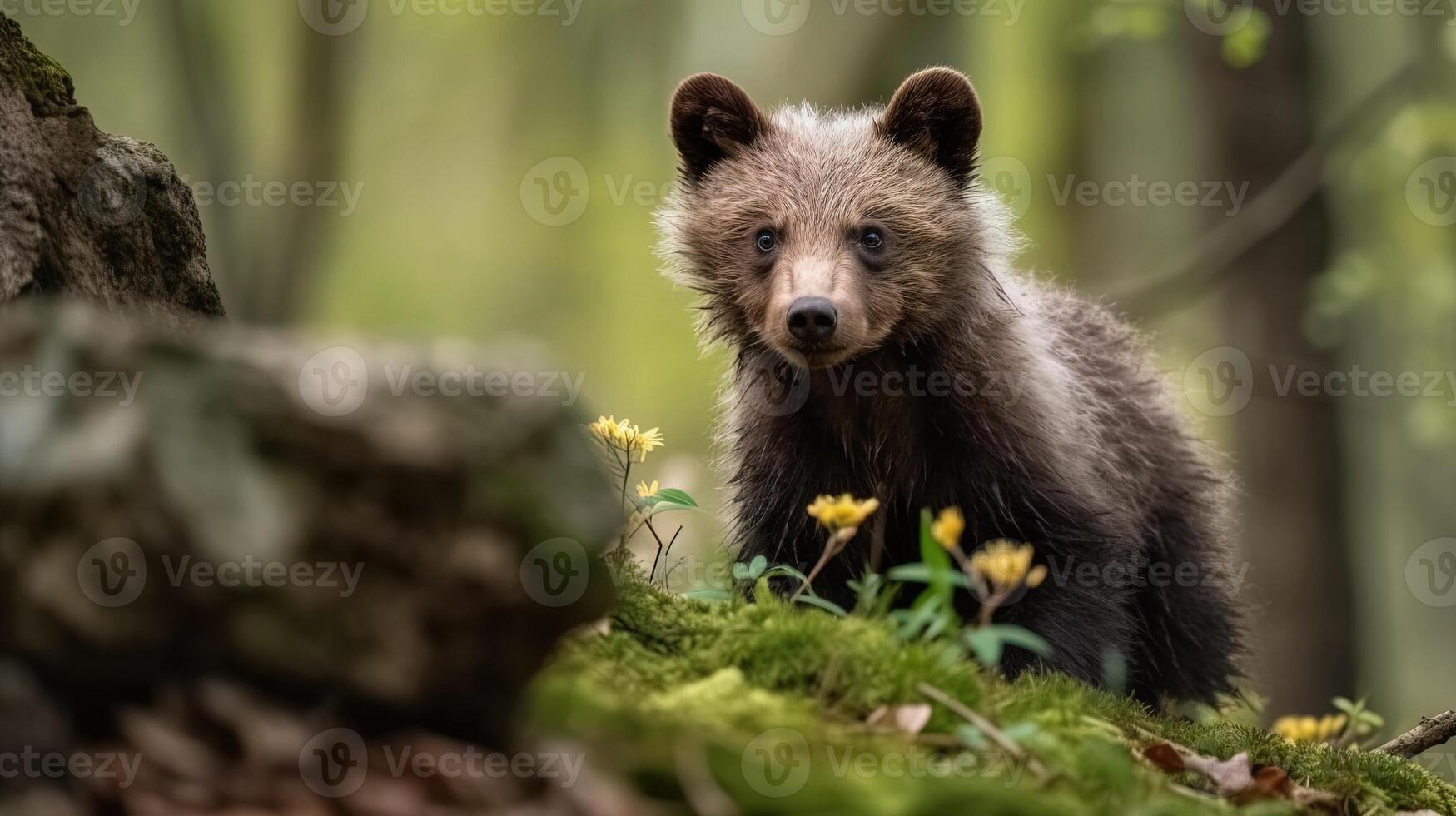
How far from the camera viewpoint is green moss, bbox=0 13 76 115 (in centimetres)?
468

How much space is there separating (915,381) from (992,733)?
345 cm

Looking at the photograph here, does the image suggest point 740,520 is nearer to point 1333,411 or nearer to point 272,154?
point 1333,411

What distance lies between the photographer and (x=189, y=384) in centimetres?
307

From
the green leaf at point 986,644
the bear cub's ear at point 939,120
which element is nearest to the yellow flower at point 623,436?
the green leaf at point 986,644

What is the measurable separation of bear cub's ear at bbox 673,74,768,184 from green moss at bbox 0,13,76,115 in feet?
11.1

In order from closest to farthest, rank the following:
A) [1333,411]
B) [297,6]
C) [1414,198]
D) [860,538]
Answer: [860,538] → [1333,411] → [1414,198] → [297,6]

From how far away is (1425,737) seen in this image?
5.50m

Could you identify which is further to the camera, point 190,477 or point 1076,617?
point 1076,617

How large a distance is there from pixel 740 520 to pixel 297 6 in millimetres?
11715

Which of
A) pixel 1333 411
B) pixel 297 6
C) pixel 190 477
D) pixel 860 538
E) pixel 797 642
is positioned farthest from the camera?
pixel 297 6

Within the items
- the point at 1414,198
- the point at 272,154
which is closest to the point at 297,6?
the point at 272,154

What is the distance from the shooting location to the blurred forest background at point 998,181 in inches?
478

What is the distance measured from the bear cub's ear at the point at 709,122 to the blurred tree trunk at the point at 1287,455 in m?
6.60

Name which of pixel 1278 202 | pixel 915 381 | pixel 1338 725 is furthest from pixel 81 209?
pixel 1278 202
